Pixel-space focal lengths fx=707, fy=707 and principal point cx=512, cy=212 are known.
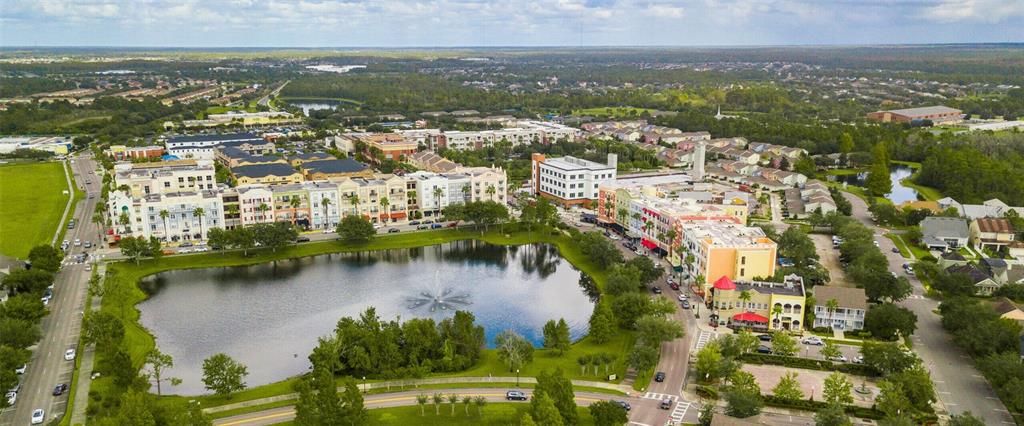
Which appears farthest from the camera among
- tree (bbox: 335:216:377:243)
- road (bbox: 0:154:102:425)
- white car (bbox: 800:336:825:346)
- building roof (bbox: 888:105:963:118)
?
building roof (bbox: 888:105:963:118)

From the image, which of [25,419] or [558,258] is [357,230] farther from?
[25,419]

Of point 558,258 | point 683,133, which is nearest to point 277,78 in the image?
point 683,133

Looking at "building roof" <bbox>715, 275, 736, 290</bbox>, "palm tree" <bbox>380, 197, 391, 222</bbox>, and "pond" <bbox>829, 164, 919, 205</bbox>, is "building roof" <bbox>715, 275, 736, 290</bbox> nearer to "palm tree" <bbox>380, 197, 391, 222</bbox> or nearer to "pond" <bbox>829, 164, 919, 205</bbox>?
"palm tree" <bbox>380, 197, 391, 222</bbox>

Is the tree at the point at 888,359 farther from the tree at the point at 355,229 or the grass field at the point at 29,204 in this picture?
the grass field at the point at 29,204

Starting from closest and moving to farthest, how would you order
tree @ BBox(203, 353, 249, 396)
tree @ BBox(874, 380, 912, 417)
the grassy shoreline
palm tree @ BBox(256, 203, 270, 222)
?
tree @ BBox(874, 380, 912, 417), tree @ BBox(203, 353, 249, 396), the grassy shoreline, palm tree @ BBox(256, 203, 270, 222)

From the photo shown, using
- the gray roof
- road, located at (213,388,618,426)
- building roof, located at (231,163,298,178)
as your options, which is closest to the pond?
the gray roof

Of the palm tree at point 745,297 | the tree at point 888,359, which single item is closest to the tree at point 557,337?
the palm tree at point 745,297

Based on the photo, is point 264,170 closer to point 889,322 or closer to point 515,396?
point 515,396
